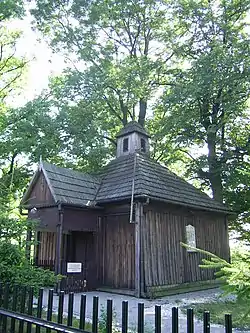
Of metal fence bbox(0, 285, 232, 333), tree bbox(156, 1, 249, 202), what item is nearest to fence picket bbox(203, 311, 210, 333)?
metal fence bbox(0, 285, 232, 333)

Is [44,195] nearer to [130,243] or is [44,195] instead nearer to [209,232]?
[130,243]

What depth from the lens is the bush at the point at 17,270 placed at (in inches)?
221

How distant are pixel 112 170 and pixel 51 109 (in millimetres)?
6089

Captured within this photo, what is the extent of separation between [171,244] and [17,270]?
788 centimetres

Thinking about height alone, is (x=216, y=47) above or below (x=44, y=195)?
above

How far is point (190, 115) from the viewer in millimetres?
18938

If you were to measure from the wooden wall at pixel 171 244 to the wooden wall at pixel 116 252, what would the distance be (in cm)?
70

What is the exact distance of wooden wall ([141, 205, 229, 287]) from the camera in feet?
38.1

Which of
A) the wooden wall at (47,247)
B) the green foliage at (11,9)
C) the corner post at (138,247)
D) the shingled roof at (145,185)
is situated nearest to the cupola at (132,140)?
the shingled roof at (145,185)

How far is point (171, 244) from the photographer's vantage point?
12.6 metres

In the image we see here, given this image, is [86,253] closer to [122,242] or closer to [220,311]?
[122,242]

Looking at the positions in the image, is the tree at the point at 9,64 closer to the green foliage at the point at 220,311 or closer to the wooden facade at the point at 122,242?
the wooden facade at the point at 122,242

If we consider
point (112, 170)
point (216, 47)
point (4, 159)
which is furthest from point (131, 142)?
point (4, 159)

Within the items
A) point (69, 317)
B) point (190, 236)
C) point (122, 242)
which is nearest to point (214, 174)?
point (190, 236)
